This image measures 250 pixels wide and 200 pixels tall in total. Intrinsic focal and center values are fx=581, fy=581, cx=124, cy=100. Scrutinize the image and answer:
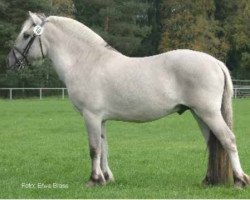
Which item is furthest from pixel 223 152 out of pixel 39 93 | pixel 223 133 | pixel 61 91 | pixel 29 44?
pixel 61 91

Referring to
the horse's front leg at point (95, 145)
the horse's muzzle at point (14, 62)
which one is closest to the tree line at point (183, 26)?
the horse's muzzle at point (14, 62)

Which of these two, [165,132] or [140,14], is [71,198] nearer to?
[165,132]

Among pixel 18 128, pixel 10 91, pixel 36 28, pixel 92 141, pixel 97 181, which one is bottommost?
pixel 10 91

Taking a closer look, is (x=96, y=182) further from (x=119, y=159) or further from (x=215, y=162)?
(x=119, y=159)

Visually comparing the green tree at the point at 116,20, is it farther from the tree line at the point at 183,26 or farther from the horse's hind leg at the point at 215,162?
the horse's hind leg at the point at 215,162

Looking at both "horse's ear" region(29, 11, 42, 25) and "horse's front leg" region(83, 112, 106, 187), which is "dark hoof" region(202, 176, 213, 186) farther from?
"horse's ear" region(29, 11, 42, 25)

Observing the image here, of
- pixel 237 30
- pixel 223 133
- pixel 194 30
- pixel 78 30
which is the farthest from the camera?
pixel 237 30

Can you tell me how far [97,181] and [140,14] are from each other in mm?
59689

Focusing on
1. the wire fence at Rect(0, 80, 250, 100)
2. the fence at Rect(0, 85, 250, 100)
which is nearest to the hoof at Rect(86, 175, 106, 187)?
the fence at Rect(0, 85, 250, 100)

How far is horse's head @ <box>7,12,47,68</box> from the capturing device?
885 cm

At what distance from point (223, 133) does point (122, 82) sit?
1607mm

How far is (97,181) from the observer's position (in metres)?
8.58

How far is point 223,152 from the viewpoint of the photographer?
27.4 feet

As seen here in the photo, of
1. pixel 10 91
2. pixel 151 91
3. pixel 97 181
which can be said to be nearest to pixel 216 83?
pixel 151 91
